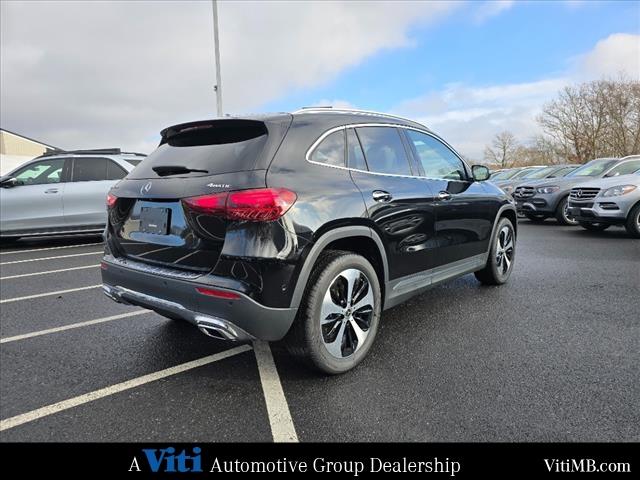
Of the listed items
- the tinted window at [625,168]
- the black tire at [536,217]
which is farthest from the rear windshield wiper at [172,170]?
the black tire at [536,217]

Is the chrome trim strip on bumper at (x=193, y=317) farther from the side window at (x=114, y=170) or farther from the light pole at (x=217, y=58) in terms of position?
the light pole at (x=217, y=58)

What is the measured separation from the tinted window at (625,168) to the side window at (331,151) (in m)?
9.60

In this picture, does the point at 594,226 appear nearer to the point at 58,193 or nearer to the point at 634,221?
the point at 634,221

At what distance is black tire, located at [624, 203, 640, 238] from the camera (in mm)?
8320

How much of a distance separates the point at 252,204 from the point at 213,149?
2.15 feet

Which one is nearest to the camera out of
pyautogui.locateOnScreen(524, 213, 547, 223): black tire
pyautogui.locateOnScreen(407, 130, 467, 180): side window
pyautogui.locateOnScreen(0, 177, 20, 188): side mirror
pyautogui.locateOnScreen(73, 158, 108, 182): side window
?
pyautogui.locateOnScreen(407, 130, 467, 180): side window

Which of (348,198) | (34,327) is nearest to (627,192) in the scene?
(348,198)

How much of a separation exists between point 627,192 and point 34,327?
10228mm

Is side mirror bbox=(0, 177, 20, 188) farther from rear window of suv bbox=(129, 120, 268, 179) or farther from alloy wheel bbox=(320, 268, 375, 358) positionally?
alloy wheel bbox=(320, 268, 375, 358)

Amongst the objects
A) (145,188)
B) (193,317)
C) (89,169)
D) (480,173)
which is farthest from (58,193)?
(480,173)

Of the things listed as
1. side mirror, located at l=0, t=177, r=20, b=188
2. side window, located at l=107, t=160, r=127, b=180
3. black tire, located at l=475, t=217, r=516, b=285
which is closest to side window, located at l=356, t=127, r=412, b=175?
black tire, located at l=475, t=217, r=516, b=285

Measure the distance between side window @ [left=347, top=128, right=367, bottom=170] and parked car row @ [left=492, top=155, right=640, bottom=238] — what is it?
8.01 meters
